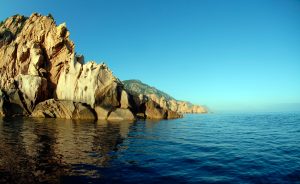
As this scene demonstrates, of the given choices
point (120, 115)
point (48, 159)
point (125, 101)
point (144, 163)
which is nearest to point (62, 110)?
point (120, 115)

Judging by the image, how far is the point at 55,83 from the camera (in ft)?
228

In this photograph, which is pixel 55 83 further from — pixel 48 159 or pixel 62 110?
pixel 48 159

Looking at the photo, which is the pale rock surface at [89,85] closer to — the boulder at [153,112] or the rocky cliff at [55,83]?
the rocky cliff at [55,83]

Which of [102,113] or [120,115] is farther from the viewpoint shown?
[120,115]

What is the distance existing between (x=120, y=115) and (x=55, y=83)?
23838 mm

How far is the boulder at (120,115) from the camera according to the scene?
57956 millimetres

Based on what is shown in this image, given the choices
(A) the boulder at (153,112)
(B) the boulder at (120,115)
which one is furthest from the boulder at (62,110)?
(A) the boulder at (153,112)

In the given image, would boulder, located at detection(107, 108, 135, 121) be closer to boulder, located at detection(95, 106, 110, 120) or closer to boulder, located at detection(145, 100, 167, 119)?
boulder, located at detection(95, 106, 110, 120)

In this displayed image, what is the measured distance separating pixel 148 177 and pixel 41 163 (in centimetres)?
761

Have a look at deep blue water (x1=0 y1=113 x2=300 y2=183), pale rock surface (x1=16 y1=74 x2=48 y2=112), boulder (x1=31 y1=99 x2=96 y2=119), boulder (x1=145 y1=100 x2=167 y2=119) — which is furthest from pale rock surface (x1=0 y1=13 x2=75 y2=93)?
deep blue water (x1=0 y1=113 x2=300 y2=183)

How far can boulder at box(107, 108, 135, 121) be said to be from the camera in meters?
58.0

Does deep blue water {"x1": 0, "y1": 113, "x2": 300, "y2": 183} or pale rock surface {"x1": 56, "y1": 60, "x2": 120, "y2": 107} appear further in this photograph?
pale rock surface {"x1": 56, "y1": 60, "x2": 120, "y2": 107}

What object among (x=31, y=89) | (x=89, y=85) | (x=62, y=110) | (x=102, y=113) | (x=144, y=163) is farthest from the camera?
(x=31, y=89)

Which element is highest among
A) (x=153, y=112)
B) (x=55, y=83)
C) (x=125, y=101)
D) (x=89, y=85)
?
(x=55, y=83)
